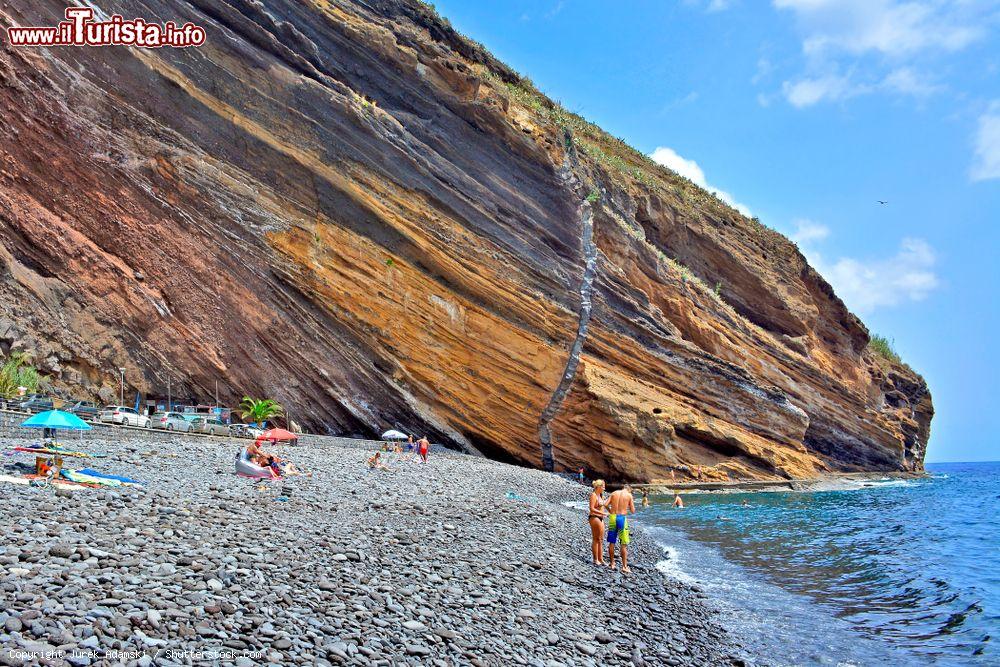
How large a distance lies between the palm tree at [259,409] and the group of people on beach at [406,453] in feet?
17.3

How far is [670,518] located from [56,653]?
71.4 ft

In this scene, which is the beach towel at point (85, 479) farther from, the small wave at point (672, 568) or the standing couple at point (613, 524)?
the small wave at point (672, 568)

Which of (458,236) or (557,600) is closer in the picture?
(557,600)


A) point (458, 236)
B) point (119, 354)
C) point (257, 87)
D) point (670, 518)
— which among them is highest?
point (257, 87)

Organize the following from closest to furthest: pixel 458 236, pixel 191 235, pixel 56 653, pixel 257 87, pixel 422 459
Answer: pixel 56 653 → pixel 422 459 → pixel 191 235 → pixel 257 87 → pixel 458 236

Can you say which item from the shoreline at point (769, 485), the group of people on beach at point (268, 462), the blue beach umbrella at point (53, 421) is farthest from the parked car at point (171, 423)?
the shoreline at point (769, 485)

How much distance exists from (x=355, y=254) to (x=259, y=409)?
8.70m

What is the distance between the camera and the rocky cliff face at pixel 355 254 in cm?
2603

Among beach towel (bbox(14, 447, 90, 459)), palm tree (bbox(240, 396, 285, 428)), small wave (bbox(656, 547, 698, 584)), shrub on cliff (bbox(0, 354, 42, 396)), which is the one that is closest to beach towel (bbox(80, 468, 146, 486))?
beach towel (bbox(14, 447, 90, 459))

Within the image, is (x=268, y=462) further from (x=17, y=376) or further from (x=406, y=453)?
(x=17, y=376)

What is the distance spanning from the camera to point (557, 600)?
8875 mm

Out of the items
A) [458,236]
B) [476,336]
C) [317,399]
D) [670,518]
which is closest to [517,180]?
[458,236]

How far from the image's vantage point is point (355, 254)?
30.8 m

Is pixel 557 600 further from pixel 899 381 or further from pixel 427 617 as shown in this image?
pixel 899 381
